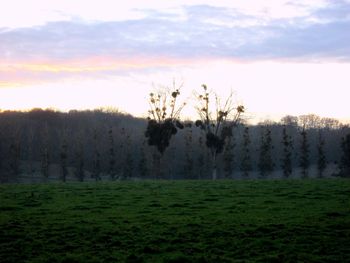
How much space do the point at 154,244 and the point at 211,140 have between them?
5632 centimetres

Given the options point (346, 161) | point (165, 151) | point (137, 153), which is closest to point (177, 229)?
point (346, 161)

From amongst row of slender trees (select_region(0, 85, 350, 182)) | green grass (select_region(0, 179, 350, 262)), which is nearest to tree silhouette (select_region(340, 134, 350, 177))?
row of slender trees (select_region(0, 85, 350, 182))

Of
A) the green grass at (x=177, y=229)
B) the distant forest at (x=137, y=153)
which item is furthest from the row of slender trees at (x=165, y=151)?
the green grass at (x=177, y=229)

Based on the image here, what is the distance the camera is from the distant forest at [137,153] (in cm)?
8881

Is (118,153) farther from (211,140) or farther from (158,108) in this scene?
(211,140)

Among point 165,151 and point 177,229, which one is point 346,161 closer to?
point 165,151

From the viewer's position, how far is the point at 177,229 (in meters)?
17.3

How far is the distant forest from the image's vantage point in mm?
88812

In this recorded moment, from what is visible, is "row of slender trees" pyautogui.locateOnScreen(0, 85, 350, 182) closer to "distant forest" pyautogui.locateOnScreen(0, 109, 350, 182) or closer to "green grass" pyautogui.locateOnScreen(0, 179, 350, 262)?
"distant forest" pyautogui.locateOnScreen(0, 109, 350, 182)

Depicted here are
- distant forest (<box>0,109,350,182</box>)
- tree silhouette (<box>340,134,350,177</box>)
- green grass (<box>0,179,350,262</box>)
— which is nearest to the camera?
green grass (<box>0,179,350,262</box>)

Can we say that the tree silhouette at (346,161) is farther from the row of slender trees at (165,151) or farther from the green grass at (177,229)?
the green grass at (177,229)

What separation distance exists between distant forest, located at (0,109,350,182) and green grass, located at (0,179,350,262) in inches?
2024

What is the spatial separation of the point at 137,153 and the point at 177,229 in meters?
110

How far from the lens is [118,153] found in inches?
4651
